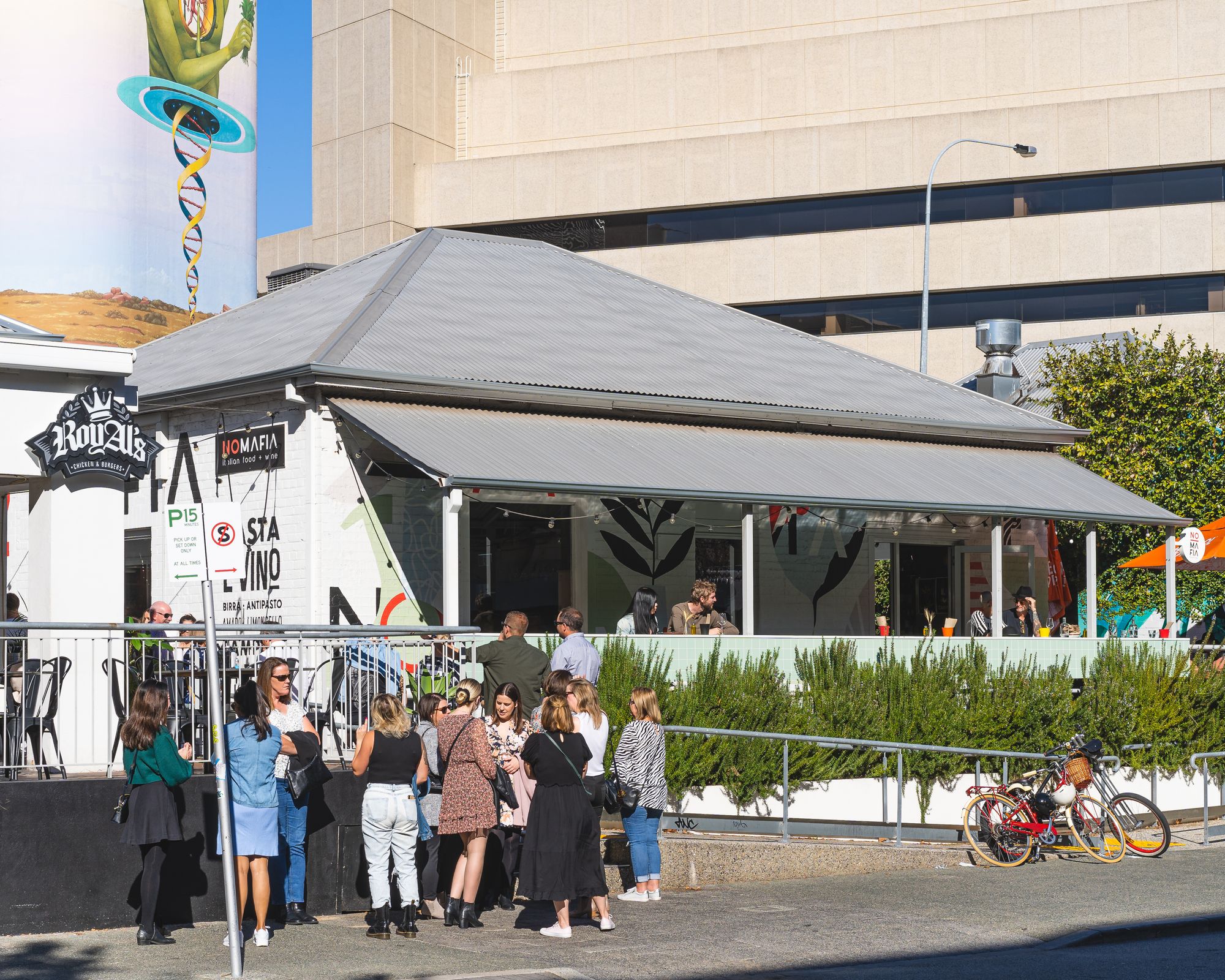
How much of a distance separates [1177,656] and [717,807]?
23.6ft

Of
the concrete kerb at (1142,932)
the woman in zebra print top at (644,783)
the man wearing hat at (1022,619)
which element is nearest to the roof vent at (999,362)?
the man wearing hat at (1022,619)

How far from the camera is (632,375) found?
2083cm

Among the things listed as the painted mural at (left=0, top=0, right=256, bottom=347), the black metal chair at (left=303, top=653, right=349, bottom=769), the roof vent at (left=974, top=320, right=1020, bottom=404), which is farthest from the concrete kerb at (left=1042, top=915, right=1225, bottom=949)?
the painted mural at (left=0, top=0, right=256, bottom=347)

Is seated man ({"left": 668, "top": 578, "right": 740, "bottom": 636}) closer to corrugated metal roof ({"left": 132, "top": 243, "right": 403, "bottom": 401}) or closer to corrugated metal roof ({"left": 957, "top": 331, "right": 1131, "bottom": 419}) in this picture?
corrugated metal roof ({"left": 132, "top": 243, "right": 403, "bottom": 401})

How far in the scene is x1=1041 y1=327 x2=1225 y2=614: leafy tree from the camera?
29.1 m

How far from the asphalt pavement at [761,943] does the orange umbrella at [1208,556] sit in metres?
10.3

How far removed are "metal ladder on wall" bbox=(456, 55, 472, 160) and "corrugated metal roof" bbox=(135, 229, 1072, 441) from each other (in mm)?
38502

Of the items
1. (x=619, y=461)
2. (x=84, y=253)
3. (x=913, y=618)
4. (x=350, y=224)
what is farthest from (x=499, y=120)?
(x=619, y=461)

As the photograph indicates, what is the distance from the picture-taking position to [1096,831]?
1523 cm

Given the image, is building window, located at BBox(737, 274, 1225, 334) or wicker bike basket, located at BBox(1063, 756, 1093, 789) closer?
wicker bike basket, located at BBox(1063, 756, 1093, 789)

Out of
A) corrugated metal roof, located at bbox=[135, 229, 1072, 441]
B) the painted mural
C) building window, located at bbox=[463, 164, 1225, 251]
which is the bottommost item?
corrugated metal roof, located at bbox=[135, 229, 1072, 441]

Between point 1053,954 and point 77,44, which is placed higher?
point 77,44

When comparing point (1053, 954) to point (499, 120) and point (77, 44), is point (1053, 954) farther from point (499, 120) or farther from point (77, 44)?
point (77, 44)

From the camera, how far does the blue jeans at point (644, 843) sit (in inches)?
493
